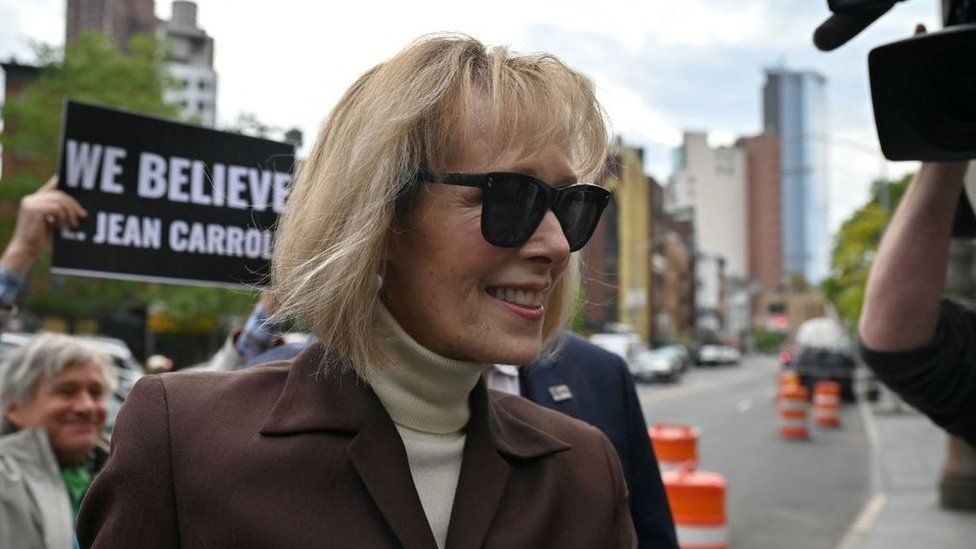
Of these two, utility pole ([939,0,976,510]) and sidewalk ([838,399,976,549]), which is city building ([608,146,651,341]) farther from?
utility pole ([939,0,976,510])

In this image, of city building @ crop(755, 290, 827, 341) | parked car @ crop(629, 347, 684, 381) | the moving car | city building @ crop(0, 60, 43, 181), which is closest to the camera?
city building @ crop(0, 60, 43, 181)

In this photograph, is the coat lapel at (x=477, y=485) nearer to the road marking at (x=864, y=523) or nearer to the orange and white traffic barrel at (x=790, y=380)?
the road marking at (x=864, y=523)

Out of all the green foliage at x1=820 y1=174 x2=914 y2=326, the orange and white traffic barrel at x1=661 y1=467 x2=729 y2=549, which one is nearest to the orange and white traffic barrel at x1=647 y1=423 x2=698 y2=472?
the orange and white traffic barrel at x1=661 y1=467 x2=729 y2=549

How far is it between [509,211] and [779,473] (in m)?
13.9

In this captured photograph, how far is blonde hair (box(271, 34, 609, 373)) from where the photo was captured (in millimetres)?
1637

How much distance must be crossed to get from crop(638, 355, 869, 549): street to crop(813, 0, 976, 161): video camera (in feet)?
25.6

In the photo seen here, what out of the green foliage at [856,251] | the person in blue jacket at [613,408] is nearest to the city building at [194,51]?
the person in blue jacket at [613,408]

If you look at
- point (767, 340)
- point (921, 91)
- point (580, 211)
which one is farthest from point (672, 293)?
point (580, 211)

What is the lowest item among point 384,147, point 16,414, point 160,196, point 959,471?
point 959,471

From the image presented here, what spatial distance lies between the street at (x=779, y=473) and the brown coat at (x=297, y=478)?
8.30m

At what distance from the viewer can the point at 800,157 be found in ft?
63.9

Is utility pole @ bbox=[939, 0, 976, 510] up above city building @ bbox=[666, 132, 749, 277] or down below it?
below

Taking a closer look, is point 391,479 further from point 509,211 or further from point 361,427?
point 509,211

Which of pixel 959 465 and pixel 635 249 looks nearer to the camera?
pixel 959 465
